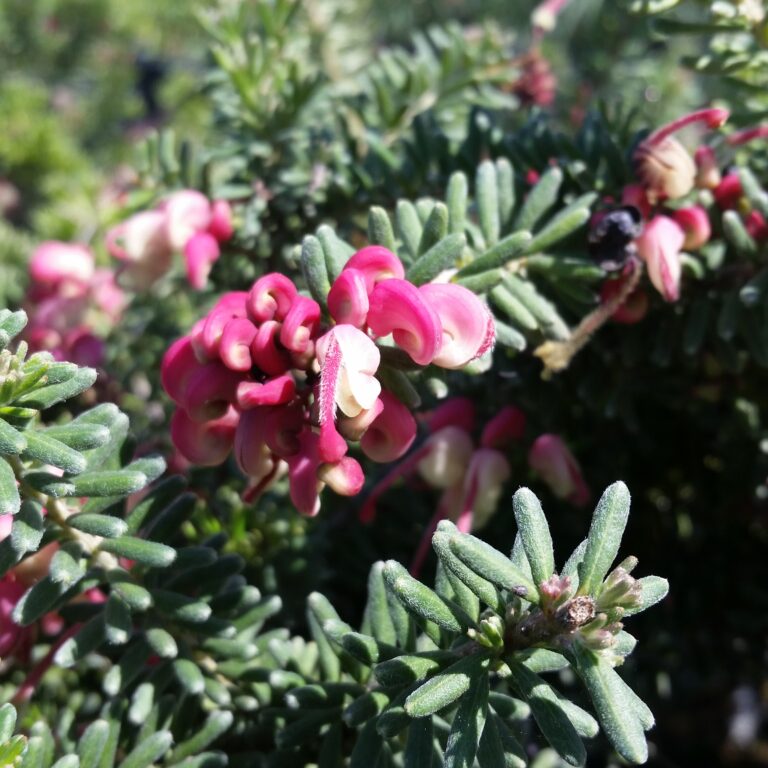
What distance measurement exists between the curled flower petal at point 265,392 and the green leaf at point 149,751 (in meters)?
0.24

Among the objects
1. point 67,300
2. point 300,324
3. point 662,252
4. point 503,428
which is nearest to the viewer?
point 300,324

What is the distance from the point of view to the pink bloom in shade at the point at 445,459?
0.82 m

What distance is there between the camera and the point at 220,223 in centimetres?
89

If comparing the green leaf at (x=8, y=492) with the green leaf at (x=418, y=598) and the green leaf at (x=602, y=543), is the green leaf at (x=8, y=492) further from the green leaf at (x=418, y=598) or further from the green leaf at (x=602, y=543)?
the green leaf at (x=602, y=543)

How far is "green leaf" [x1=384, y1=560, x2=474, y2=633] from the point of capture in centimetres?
51

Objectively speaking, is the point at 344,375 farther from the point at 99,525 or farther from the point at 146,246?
the point at 146,246

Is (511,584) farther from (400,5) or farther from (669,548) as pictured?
(400,5)

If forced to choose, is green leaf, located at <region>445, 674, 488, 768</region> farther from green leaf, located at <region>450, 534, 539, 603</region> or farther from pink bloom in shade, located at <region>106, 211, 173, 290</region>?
pink bloom in shade, located at <region>106, 211, 173, 290</region>

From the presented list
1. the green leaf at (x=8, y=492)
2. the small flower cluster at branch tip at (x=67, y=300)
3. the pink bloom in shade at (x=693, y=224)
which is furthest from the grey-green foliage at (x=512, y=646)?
the small flower cluster at branch tip at (x=67, y=300)

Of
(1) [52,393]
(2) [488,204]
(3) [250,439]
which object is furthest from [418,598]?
Result: (2) [488,204]

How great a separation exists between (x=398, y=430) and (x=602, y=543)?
0.17 meters

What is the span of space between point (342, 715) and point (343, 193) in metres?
0.53

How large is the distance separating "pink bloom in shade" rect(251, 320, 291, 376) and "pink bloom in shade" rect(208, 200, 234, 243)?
0.34 meters

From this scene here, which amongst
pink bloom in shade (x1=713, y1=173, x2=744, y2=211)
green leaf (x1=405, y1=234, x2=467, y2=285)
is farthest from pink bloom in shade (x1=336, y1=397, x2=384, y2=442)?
pink bloom in shade (x1=713, y1=173, x2=744, y2=211)
